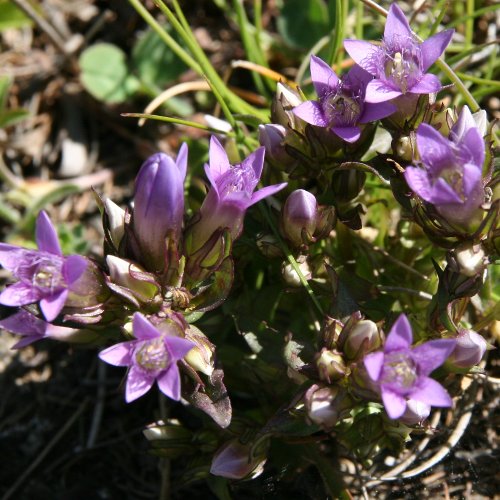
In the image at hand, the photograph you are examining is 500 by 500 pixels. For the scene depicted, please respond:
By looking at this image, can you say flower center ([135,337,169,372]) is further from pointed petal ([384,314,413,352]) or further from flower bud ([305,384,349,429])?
pointed petal ([384,314,413,352])

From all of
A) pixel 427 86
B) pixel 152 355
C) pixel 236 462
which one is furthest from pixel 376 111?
pixel 236 462

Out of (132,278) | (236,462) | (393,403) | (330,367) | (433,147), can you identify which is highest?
(433,147)

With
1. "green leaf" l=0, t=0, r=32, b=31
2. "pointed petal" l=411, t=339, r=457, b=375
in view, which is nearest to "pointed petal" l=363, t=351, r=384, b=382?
"pointed petal" l=411, t=339, r=457, b=375

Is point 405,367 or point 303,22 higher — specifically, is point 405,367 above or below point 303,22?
below

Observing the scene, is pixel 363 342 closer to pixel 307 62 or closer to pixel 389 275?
pixel 389 275

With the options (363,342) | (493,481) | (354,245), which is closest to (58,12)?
(354,245)

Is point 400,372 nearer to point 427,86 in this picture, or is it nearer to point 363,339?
point 363,339
